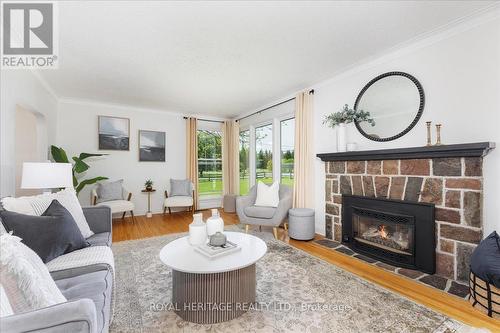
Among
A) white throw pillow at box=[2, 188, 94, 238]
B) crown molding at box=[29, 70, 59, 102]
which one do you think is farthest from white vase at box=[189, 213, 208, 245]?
crown molding at box=[29, 70, 59, 102]

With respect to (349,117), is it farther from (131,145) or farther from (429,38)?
(131,145)

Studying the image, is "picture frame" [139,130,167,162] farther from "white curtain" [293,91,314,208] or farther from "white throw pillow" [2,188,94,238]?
"white curtain" [293,91,314,208]

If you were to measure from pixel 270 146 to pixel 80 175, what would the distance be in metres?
4.13

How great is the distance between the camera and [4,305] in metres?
0.81

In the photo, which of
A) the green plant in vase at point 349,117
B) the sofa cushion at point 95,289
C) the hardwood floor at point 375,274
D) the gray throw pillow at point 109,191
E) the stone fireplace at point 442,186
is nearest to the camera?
the sofa cushion at point 95,289

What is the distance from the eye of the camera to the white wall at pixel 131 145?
4.67 meters

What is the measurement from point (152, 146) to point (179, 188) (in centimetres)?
122

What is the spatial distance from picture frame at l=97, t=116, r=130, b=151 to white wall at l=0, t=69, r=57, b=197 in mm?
1287

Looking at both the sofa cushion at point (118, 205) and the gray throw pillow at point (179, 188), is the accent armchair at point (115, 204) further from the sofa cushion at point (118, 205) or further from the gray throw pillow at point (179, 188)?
the gray throw pillow at point (179, 188)

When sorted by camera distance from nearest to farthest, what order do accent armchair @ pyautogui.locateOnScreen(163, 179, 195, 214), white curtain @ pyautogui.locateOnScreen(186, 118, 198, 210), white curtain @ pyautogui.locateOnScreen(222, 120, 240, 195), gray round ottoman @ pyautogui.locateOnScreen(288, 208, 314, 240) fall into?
1. gray round ottoman @ pyautogui.locateOnScreen(288, 208, 314, 240)
2. accent armchair @ pyautogui.locateOnScreen(163, 179, 195, 214)
3. white curtain @ pyautogui.locateOnScreen(186, 118, 198, 210)
4. white curtain @ pyautogui.locateOnScreen(222, 120, 240, 195)

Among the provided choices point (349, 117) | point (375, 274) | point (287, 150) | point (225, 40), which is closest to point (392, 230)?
point (375, 274)

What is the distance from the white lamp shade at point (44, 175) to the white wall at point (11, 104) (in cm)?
30

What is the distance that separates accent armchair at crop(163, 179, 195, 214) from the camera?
5.04m

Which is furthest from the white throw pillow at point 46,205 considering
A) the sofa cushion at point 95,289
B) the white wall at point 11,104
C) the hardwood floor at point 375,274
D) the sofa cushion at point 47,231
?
the hardwood floor at point 375,274
